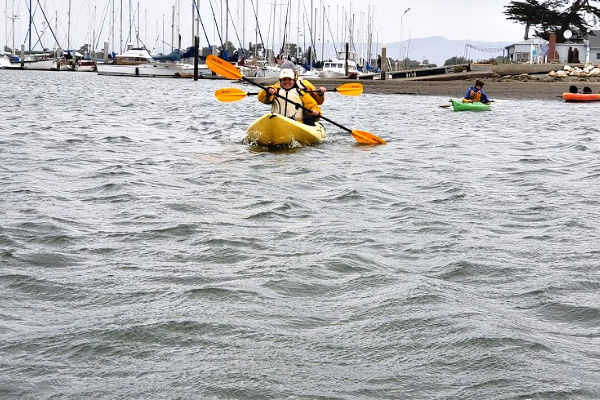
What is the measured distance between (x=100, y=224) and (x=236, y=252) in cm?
161

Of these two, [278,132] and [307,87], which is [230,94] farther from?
[278,132]

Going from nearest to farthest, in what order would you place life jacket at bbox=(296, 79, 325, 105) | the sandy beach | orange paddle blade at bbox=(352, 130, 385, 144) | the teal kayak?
1. life jacket at bbox=(296, 79, 325, 105)
2. orange paddle blade at bbox=(352, 130, 385, 144)
3. the teal kayak
4. the sandy beach

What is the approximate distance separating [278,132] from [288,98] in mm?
793

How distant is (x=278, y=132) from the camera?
14.3m

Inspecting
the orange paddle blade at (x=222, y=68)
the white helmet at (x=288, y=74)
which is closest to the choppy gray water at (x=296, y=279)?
the white helmet at (x=288, y=74)

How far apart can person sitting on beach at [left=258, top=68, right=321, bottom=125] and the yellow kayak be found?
14.0 inches

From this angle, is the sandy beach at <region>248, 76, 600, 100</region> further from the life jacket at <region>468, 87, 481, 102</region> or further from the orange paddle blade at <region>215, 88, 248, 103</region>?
the orange paddle blade at <region>215, 88, 248, 103</region>

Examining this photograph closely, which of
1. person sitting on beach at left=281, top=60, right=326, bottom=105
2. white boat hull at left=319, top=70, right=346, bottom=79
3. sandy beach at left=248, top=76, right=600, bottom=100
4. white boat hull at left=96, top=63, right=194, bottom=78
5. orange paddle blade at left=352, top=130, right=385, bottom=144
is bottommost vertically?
orange paddle blade at left=352, top=130, right=385, bottom=144

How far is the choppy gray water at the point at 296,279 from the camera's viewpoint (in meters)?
4.43

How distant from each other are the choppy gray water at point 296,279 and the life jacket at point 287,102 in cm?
196

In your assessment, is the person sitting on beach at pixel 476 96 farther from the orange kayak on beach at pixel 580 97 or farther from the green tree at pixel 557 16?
the green tree at pixel 557 16

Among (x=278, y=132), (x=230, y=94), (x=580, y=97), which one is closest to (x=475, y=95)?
(x=580, y=97)

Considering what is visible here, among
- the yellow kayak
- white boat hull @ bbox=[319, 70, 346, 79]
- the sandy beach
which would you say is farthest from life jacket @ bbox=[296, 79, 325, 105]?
white boat hull @ bbox=[319, 70, 346, 79]

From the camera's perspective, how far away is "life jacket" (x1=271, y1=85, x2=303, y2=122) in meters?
14.7
